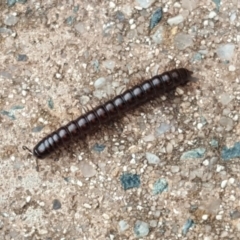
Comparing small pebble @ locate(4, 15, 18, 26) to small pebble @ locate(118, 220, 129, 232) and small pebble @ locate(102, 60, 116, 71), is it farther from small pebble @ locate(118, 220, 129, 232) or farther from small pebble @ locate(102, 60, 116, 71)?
small pebble @ locate(118, 220, 129, 232)

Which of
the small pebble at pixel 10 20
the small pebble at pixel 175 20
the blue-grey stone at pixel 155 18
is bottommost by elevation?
the small pebble at pixel 175 20

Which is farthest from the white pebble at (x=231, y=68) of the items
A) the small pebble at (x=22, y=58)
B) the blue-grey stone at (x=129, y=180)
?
the small pebble at (x=22, y=58)

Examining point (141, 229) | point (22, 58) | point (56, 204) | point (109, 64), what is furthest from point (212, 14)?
point (56, 204)

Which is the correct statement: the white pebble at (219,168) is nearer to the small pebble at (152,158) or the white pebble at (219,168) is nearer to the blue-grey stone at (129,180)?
the small pebble at (152,158)

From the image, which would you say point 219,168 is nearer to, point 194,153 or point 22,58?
point 194,153

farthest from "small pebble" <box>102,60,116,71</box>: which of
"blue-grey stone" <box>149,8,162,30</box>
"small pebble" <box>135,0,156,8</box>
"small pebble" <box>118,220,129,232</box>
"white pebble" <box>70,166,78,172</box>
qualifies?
"small pebble" <box>118,220,129,232</box>

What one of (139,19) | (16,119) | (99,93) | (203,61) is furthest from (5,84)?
(203,61)

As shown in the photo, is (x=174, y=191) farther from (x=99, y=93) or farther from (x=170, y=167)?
(x=99, y=93)
